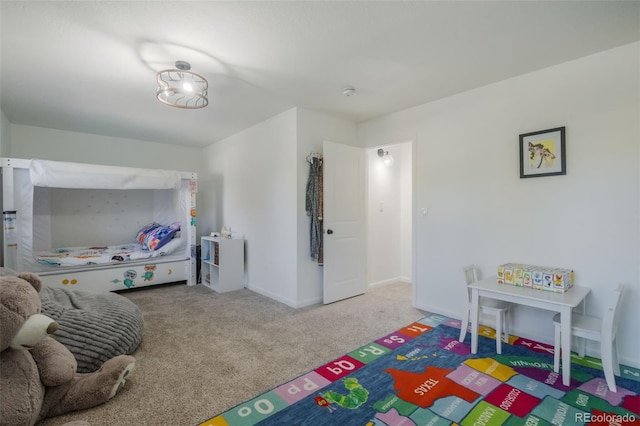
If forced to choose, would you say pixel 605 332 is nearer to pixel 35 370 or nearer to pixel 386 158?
pixel 386 158

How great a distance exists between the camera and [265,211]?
4.12 meters

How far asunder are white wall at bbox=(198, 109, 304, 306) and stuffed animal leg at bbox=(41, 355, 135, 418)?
1978mm

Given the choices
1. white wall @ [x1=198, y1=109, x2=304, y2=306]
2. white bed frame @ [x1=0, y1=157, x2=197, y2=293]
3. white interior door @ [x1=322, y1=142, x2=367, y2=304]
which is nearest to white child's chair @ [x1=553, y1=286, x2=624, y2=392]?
white interior door @ [x1=322, y1=142, x2=367, y2=304]

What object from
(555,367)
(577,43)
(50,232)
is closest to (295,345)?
(555,367)

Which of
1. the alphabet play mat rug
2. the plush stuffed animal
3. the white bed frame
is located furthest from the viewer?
the white bed frame

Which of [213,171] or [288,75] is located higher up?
[288,75]

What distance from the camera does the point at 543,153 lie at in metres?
2.59

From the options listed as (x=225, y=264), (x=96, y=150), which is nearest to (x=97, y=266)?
(x=225, y=264)

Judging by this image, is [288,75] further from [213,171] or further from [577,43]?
[213,171]

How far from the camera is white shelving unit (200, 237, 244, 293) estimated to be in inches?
167

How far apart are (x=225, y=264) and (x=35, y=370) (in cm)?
268

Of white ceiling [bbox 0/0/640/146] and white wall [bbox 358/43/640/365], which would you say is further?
white wall [bbox 358/43/640/365]

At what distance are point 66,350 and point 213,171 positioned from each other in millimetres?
3971

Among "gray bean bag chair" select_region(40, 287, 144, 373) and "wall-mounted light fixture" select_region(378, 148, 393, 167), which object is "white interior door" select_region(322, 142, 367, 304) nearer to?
"wall-mounted light fixture" select_region(378, 148, 393, 167)
